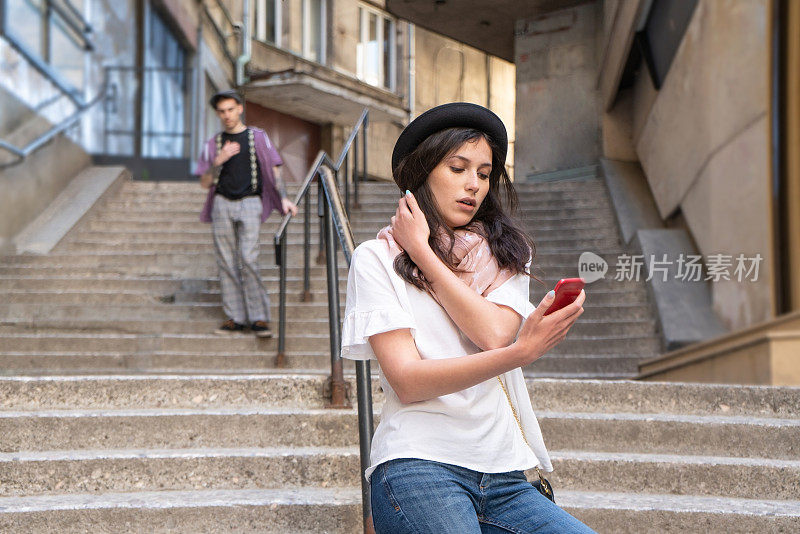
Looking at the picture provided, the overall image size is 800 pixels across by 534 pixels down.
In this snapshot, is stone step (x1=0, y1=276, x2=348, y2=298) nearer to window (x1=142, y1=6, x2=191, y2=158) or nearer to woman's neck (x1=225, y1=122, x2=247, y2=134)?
woman's neck (x1=225, y1=122, x2=247, y2=134)

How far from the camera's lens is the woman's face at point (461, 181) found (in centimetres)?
160

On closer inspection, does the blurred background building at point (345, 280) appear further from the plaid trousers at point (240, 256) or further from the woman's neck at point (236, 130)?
the woman's neck at point (236, 130)

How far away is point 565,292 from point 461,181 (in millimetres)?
412

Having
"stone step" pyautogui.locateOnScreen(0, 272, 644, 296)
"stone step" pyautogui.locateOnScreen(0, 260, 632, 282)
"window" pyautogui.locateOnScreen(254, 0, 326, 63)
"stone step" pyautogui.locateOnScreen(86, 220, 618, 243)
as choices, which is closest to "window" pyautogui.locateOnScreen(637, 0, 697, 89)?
"stone step" pyautogui.locateOnScreen(86, 220, 618, 243)

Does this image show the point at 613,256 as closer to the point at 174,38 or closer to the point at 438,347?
the point at 438,347

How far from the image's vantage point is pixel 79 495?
8.75ft

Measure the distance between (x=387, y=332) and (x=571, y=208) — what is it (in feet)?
23.3

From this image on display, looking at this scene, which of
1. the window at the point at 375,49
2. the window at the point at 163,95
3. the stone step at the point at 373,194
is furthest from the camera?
the window at the point at 375,49

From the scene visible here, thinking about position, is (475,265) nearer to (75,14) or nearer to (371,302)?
(371,302)

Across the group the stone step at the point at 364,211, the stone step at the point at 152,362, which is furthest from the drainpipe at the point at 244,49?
the stone step at the point at 152,362

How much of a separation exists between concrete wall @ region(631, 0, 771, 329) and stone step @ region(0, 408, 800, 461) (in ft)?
6.23

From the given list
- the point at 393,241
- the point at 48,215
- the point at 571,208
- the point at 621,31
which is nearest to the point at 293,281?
the point at 48,215

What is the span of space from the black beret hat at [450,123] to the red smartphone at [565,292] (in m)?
0.46

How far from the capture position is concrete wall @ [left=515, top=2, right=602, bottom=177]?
11.7 meters
